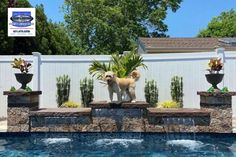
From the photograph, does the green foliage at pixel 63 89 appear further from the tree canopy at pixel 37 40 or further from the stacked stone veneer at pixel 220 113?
the tree canopy at pixel 37 40

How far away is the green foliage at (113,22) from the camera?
30.7 meters

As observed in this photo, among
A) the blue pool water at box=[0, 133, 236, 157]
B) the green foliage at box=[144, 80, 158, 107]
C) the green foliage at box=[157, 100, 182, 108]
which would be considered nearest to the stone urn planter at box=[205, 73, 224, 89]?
the blue pool water at box=[0, 133, 236, 157]

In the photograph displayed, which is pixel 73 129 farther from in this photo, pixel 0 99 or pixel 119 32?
pixel 119 32

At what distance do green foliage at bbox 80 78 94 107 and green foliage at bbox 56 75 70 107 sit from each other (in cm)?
53

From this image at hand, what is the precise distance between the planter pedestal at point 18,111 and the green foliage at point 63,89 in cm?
367

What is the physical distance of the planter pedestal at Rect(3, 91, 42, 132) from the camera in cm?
1120

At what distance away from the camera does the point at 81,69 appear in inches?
600

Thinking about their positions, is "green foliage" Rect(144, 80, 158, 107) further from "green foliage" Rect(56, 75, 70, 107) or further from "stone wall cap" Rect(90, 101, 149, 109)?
"stone wall cap" Rect(90, 101, 149, 109)

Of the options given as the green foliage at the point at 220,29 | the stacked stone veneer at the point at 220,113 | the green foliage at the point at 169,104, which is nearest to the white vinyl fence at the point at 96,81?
the green foliage at the point at 169,104

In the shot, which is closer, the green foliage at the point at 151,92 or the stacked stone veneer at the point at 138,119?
the stacked stone veneer at the point at 138,119

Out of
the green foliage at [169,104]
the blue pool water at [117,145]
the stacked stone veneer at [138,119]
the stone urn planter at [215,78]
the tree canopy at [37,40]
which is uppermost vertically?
the tree canopy at [37,40]

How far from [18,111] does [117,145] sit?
11.3 feet

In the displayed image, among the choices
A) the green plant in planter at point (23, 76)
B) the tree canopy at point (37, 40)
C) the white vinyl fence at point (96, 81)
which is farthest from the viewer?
the tree canopy at point (37, 40)

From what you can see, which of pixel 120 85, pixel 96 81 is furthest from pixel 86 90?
pixel 120 85
